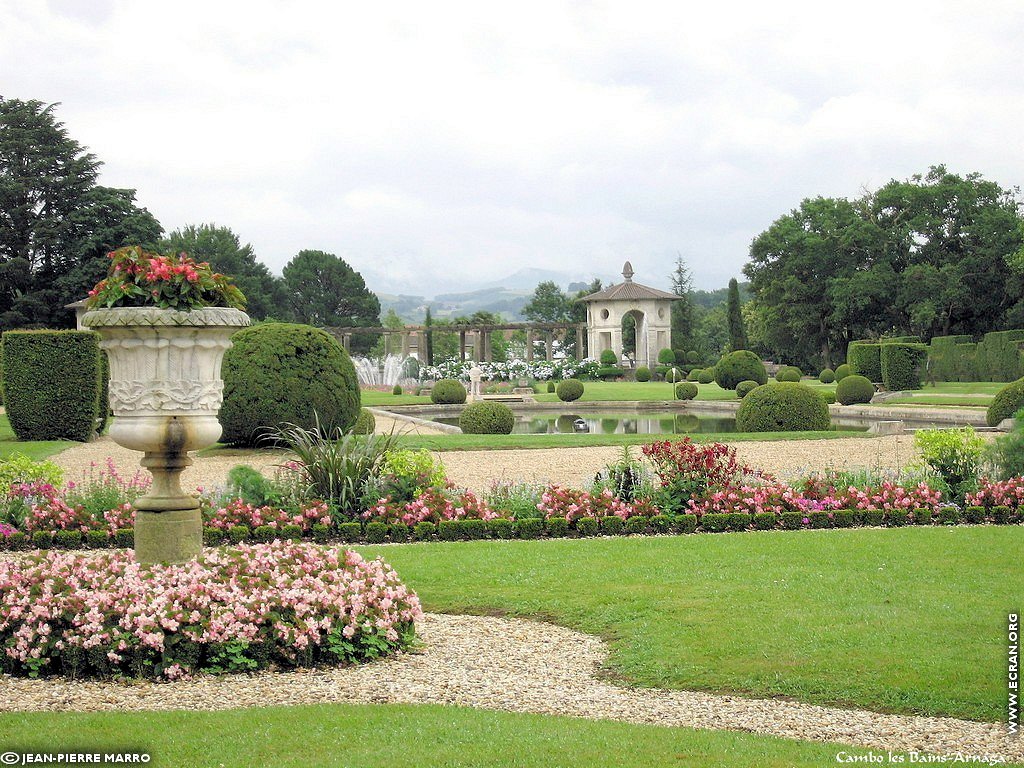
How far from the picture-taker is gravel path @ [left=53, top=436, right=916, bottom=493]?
12922 millimetres

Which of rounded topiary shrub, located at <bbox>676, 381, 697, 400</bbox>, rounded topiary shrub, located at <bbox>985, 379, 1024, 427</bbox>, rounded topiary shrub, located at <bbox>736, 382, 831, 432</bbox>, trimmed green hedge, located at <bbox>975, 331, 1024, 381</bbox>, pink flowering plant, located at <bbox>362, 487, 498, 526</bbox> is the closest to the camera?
pink flowering plant, located at <bbox>362, 487, 498, 526</bbox>

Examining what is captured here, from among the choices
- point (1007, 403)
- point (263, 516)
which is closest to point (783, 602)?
point (263, 516)

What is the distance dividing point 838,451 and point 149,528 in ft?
39.3

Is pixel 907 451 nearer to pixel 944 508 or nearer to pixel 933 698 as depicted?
pixel 944 508

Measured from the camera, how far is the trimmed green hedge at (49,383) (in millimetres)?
18859

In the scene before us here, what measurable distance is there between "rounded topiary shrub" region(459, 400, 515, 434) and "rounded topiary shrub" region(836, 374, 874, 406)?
13795mm

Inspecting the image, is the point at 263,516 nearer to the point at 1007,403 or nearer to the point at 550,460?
the point at 550,460

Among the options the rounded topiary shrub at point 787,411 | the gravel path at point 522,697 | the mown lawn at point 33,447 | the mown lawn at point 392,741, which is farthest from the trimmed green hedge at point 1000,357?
the mown lawn at point 392,741

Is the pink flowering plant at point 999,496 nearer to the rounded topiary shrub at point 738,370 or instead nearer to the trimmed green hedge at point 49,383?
the trimmed green hedge at point 49,383

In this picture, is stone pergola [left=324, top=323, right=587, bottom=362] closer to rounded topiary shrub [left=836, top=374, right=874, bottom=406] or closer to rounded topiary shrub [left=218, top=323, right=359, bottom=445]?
rounded topiary shrub [left=836, top=374, right=874, bottom=406]

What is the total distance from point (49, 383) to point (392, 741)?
16.9m

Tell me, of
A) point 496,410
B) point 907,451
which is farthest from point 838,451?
point 496,410

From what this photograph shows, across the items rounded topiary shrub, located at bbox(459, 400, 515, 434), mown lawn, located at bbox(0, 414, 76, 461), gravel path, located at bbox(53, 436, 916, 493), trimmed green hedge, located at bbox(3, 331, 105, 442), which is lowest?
gravel path, located at bbox(53, 436, 916, 493)

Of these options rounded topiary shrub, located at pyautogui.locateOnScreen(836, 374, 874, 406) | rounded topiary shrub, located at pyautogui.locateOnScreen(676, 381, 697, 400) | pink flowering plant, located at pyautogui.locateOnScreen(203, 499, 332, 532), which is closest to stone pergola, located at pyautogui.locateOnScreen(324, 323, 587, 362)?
rounded topiary shrub, located at pyautogui.locateOnScreen(676, 381, 697, 400)
